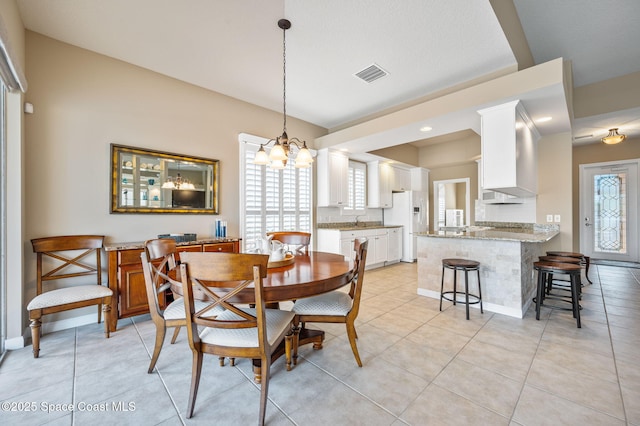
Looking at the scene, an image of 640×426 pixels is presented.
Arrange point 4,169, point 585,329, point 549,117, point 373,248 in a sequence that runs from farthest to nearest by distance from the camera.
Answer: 1. point 373,248
2. point 549,117
3. point 585,329
4. point 4,169

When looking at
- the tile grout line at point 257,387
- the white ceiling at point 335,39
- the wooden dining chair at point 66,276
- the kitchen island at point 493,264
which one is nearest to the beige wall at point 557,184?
the kitchen island at point 493,264

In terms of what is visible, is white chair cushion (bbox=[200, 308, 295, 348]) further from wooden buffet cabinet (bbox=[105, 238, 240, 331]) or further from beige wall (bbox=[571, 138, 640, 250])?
beige wall (bbox=[571, 138, 640, 250])

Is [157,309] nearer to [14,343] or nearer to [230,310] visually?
[230,310]

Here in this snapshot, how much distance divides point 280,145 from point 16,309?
273 centimetres

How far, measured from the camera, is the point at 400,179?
676cm

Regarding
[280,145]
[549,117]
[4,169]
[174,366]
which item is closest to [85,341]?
[174,366]

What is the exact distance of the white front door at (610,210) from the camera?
5785 millimetres

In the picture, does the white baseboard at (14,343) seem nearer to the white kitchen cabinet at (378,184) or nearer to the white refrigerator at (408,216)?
the white kitchen cabinet at (378,184)

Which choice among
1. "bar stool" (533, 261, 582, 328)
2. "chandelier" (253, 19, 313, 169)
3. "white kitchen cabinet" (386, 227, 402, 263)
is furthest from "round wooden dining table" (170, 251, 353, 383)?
"white kitchen cabinet" (386, 227, 402, 263)

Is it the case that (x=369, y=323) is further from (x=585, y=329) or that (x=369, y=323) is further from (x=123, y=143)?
(x=123, y=143)

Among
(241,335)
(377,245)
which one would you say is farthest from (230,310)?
(377,245)

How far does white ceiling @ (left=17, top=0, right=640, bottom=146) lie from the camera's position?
7.87ft

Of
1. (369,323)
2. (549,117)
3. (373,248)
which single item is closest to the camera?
(369,323)

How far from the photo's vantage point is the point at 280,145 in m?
2.54
